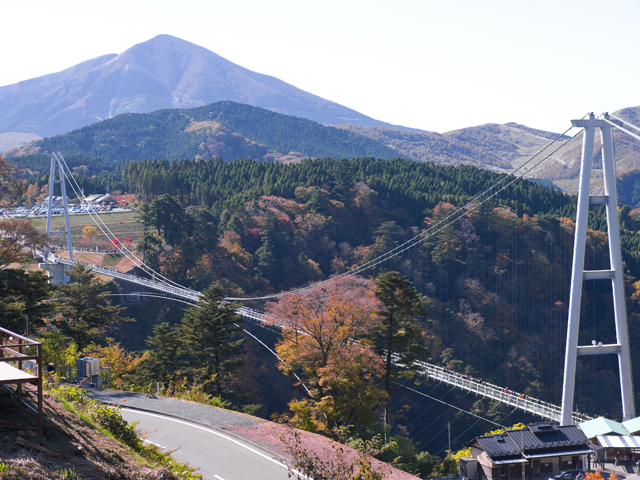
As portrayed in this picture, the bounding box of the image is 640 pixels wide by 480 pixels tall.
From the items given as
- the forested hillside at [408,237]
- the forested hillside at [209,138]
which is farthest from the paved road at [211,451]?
the forested hillside at [209,138]

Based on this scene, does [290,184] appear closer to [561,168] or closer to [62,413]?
[62,413]

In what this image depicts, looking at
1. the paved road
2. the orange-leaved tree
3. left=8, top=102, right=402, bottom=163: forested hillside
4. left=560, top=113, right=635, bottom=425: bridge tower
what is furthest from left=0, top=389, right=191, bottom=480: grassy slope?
left=8, top=102, right=402, bottom=163: forested hillside

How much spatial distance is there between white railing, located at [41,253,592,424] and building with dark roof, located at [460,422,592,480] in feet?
21.2

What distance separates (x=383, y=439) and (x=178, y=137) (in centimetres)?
14348

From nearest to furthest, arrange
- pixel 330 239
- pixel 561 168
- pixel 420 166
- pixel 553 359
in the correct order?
pixel 553 359, pixel 330 239, pixel 420 166, pixel 561 168

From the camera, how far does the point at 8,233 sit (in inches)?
776

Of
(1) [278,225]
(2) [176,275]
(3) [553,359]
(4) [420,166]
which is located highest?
(4) [420,166]

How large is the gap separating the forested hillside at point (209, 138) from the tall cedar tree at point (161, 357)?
341 feet

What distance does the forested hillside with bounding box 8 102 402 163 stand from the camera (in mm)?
142875

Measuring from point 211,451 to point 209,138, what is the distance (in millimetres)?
141839

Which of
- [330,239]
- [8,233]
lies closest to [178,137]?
[330,239]

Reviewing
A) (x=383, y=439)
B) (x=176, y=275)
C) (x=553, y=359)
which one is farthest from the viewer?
(x=553, y=359)

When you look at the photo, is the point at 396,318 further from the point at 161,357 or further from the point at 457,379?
the point at 457,379

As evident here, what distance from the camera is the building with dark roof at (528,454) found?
18.0 meters
